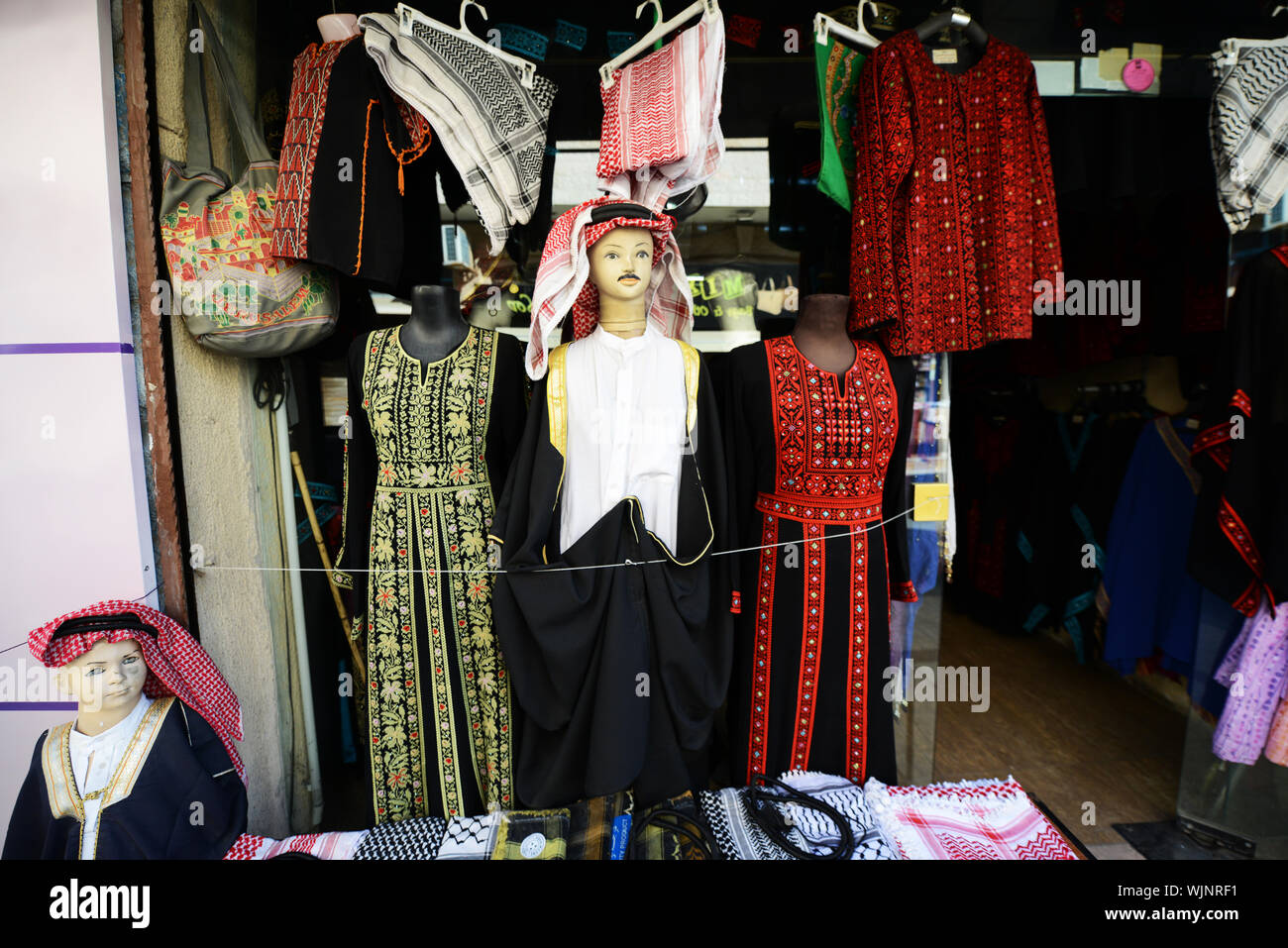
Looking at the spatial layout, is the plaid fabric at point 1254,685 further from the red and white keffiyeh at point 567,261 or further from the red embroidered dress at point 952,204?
the red and white keffiyeh at point 567,261

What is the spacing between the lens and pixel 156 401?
191cm

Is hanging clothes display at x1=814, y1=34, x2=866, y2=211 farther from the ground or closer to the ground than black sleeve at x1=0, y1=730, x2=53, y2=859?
farther from the ground

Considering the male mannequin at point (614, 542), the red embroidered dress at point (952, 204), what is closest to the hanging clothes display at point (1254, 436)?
the red embroidered dress at point (952, 204)

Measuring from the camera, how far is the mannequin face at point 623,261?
175 cm

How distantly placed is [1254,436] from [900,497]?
3.59ft

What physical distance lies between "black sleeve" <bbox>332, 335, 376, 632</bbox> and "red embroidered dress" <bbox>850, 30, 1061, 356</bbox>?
1533 mm

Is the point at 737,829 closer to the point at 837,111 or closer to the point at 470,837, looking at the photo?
the point at 470,837

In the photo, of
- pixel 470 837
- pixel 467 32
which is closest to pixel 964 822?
pixel 470 837

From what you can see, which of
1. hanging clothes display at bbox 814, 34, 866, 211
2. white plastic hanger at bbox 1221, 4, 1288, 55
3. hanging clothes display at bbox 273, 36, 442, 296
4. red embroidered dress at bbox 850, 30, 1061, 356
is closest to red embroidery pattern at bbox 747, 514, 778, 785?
red embroidered dress at bbox 850, 30, 1061, 356

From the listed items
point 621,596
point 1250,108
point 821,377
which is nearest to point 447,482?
point 621,596

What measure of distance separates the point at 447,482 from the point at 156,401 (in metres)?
0.87

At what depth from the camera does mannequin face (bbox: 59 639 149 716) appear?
1.63m

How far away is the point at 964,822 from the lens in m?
1.80

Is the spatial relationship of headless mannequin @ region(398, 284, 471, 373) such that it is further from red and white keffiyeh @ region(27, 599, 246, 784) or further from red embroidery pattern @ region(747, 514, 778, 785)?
red embroidery pattern @ region(747, 514, 778, 785)
